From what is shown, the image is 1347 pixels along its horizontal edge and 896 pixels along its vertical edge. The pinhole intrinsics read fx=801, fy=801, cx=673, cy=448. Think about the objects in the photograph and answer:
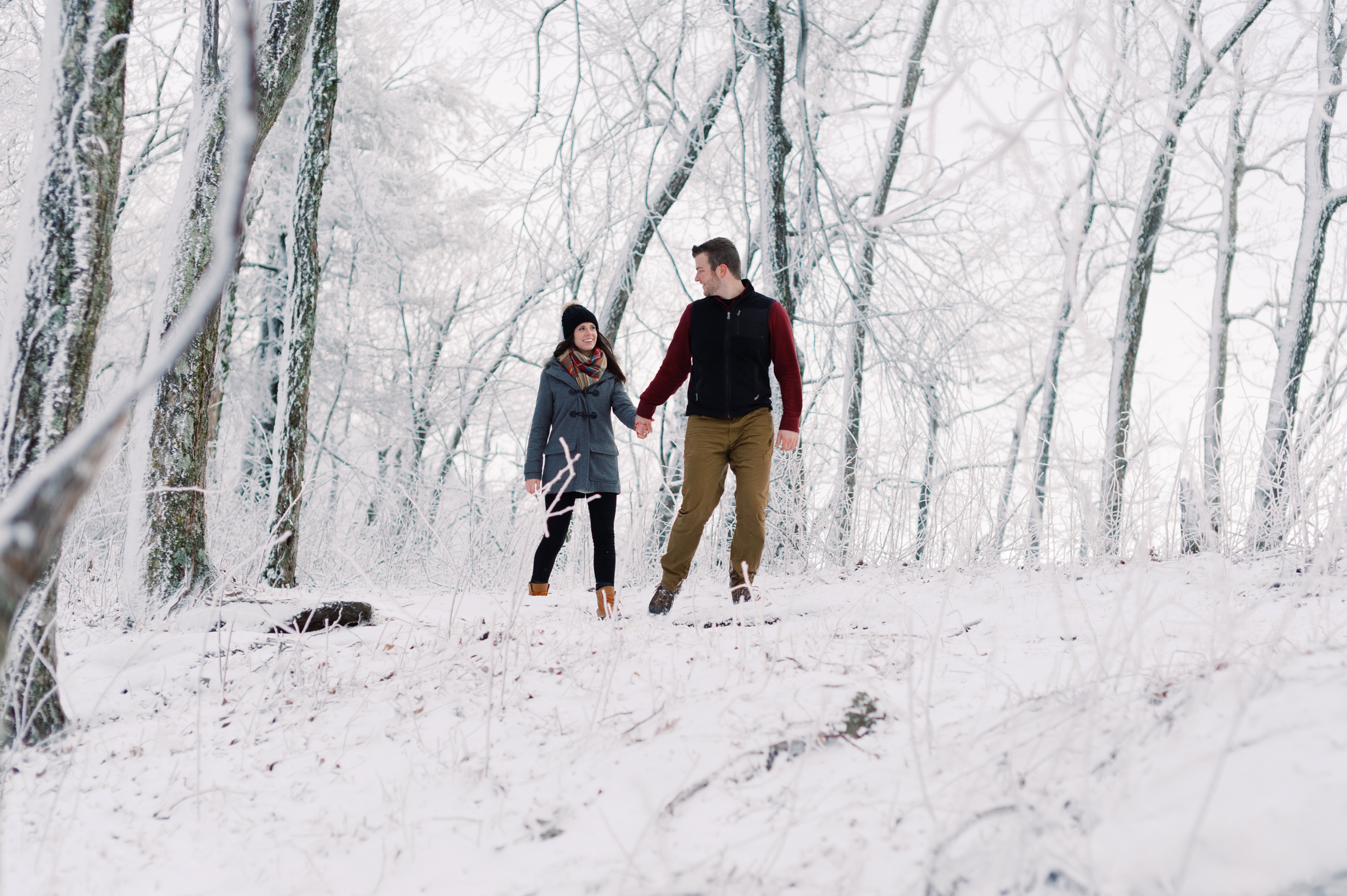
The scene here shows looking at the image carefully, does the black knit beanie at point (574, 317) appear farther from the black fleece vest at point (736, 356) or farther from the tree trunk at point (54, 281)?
the tree trunk at point (54, 281)

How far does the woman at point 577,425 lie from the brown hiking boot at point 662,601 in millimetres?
509

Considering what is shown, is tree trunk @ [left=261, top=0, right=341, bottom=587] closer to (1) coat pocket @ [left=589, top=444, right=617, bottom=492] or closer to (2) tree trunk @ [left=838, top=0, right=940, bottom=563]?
(1) coat pocket @ [left=589, top=444, right=617, bottom=492]

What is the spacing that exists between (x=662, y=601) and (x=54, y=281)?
2736 mm

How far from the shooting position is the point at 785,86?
225 inches

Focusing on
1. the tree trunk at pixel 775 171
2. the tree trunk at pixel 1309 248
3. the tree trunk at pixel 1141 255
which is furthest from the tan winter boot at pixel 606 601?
the tree trunk at pixel 1141 255

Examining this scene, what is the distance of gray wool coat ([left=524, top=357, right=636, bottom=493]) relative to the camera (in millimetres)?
4508

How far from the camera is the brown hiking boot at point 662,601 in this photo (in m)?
4.00

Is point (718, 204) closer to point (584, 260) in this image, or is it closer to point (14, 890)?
point (584, 260)

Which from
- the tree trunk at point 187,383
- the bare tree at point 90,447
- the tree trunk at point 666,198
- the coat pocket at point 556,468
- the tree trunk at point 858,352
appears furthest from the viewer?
the tree trunk at point 666,198

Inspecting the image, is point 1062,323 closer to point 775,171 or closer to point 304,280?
point 775,171

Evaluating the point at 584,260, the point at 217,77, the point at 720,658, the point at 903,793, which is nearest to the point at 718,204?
the point at 584,260

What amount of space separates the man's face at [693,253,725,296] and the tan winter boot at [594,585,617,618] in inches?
63.2

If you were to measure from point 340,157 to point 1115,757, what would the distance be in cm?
1090

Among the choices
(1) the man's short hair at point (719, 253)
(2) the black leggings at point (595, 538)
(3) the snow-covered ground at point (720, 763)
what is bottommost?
(3) the snow-covered ground at point (720, 763)
